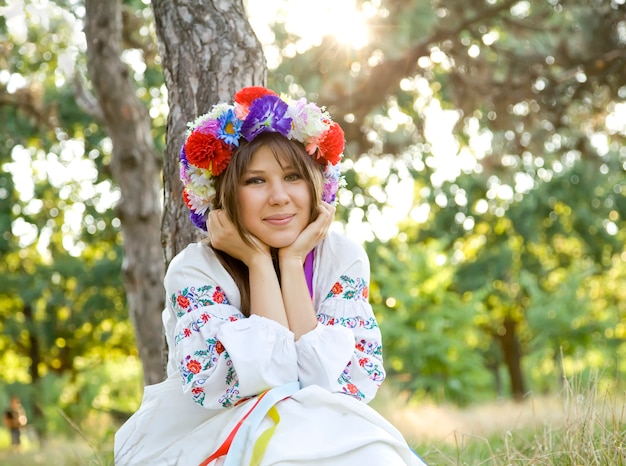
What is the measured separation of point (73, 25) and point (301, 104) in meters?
5.68

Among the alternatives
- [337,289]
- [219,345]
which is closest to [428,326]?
[337,289]

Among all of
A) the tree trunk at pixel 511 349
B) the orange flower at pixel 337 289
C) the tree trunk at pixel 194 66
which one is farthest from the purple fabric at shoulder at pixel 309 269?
the tree trunk at pixel 511 349

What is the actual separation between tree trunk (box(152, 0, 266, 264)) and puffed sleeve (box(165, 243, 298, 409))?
0.98 m

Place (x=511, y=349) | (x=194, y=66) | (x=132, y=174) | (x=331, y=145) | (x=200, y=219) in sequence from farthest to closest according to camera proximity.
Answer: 1. (x=511, y=349)
2. (x=132, y=174)
3. (x=194, y=66)
4. (x=200, y=219)
5. (x=331, y=145)

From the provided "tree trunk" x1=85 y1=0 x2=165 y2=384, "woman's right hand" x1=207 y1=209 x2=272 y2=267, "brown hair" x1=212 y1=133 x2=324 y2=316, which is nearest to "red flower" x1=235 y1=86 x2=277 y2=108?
"brown hair" x1=212 y1=133 x2=324 y2=316

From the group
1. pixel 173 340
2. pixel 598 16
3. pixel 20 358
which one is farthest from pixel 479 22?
pixel 20 358

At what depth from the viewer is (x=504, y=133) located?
8.62 m

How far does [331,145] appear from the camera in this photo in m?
2.95

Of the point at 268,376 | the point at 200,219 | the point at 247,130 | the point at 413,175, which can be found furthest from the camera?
the point at 413,175

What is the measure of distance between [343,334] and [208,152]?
2.77 feet

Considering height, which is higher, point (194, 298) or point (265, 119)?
point (265, 119)

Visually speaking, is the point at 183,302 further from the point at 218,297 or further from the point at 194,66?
the point at 194,66

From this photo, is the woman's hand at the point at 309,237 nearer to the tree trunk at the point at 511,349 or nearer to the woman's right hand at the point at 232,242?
the woman's right hand at the point at 232,242

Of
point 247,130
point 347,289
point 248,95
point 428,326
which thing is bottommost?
point 428,326
